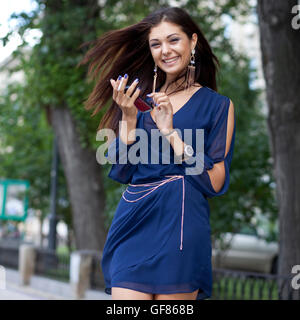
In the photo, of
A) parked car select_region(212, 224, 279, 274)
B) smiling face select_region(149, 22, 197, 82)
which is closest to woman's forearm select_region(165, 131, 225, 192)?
smiling face select_region(149, 22, 197, 82)

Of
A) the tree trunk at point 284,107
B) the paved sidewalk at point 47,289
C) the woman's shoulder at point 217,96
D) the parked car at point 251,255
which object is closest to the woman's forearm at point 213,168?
the woman's shoulder at point 217,96

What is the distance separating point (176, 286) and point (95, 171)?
8279mm

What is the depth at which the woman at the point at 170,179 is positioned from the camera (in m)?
2.34

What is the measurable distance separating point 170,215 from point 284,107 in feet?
13.7

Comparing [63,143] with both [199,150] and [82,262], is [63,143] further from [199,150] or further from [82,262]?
[199,150]

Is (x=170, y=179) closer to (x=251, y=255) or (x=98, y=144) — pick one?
(x=98, y=144)

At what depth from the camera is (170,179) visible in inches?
96.1

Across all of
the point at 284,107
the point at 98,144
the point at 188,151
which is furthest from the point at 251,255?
the point at 188,151

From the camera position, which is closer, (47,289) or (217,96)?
(217,96)

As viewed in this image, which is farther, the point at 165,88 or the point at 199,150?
the point at 165,88

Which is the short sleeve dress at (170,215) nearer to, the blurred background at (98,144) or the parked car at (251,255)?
the blurred background at (98,144)

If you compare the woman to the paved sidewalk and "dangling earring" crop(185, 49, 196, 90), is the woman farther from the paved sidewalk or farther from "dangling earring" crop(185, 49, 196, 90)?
the paved sidewalk

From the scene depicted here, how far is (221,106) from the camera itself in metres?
2.53
